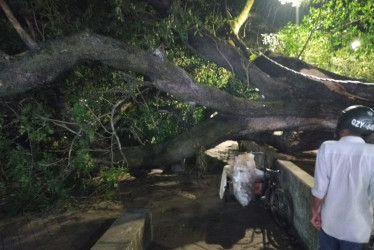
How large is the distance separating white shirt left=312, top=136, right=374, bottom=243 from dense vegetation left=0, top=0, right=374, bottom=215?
3968 mm

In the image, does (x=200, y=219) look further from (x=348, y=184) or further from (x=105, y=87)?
(x=105, y=87)

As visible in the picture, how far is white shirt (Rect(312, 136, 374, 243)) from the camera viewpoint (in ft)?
9.42

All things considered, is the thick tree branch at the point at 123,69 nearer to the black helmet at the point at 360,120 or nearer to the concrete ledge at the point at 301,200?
the concrete ledge at the point at 301,200

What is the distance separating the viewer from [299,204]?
207 inches

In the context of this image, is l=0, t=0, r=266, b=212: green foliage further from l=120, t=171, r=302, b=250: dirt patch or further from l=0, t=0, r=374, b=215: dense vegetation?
l=120, t=171, r=302, b=250: dirt patch

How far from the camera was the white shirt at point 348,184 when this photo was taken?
2.87 m

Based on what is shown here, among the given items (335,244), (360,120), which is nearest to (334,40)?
(360,120)

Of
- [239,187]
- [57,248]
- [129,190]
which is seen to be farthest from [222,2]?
[57,248]

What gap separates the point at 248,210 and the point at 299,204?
1820 mm

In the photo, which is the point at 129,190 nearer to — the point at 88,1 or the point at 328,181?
the point at 88,1

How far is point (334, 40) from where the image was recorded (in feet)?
33.1

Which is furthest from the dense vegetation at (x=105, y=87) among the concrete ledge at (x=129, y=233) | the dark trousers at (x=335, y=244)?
the dark trousers at (x=335, y=244)

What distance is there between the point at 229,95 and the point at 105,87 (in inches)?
144

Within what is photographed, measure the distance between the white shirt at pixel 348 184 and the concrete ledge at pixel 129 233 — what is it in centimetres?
270
